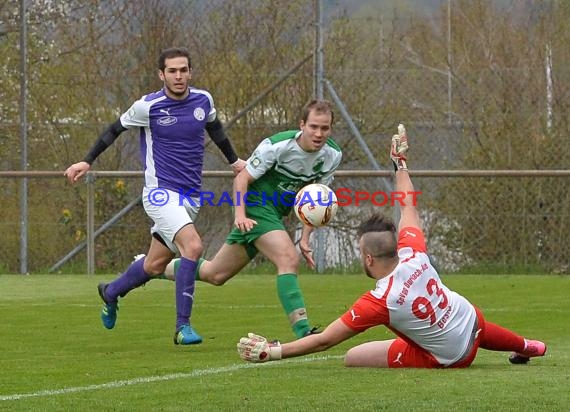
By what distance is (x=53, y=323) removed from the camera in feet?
36.8

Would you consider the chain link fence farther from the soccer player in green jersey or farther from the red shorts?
the red shorts

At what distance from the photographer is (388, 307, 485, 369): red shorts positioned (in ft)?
24.7

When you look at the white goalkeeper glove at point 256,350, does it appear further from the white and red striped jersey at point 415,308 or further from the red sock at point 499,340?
the red sock at point 499,340

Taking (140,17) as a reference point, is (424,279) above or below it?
below

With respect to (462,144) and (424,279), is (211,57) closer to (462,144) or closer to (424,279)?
(462,144)

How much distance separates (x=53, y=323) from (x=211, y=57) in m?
8.18

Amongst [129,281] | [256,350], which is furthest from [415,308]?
[129,281]

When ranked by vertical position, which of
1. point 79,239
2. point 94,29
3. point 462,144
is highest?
point 94,29

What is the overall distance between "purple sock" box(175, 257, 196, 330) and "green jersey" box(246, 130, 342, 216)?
59 cm

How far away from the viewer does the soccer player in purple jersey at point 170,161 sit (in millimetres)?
9695

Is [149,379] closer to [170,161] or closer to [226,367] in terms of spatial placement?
[226,367]

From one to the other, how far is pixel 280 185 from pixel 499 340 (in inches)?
101

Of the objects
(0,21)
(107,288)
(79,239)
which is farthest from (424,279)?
(0,21)

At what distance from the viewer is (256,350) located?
23.1ft
